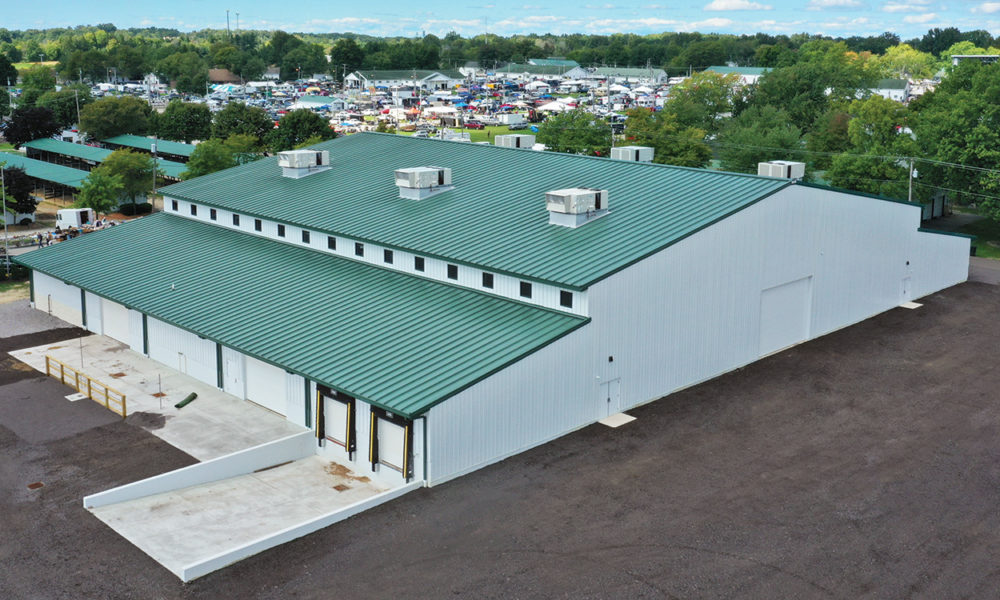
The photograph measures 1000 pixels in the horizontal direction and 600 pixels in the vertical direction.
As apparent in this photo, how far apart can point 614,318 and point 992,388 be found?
54.9 ft

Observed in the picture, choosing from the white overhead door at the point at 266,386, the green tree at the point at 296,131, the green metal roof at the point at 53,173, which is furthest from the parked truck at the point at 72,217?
the white overhead door at the point at 266,386

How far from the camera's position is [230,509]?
1100 inches

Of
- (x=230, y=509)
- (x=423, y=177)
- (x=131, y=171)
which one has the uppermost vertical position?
(x=423, y=177)

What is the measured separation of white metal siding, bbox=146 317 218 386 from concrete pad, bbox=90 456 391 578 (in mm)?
9650

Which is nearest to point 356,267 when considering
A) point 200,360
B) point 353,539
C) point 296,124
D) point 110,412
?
point 200,360

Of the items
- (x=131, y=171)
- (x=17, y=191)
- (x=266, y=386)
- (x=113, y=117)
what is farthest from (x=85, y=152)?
(x=266, y=386)

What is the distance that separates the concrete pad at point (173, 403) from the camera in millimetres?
33500

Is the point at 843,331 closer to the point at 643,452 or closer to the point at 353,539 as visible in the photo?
the point at 643,452

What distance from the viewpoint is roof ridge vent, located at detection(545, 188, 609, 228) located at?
37.5m

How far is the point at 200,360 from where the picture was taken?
129 ft

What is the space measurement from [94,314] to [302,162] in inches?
555

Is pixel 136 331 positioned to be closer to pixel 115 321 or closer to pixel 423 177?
pixel 115 321

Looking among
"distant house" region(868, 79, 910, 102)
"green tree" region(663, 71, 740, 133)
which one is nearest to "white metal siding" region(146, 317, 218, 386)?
"green tree" region(663, 71, 740, 133)

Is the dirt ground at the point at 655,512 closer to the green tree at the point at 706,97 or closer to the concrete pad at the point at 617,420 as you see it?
the concrete pad at the point at 617,420
